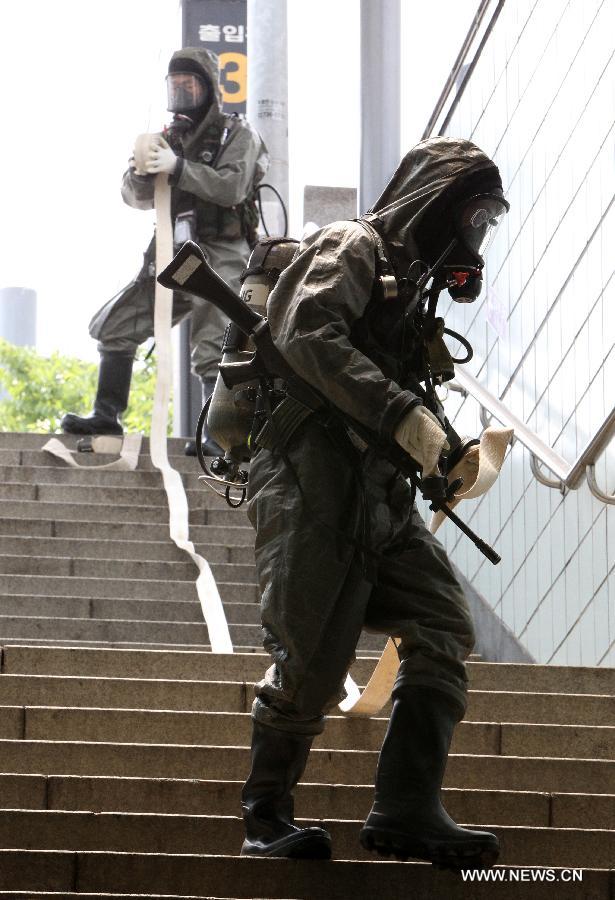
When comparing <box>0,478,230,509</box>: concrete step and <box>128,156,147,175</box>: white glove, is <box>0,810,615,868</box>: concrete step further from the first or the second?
<box>128,156,147,175</box>: white glove

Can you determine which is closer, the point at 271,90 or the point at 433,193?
the point at 433,193

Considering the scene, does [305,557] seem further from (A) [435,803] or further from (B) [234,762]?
(B) [234,762]

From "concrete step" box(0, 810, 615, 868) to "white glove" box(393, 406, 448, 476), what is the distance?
100 cm

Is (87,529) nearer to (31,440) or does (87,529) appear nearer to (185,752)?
(31,440)

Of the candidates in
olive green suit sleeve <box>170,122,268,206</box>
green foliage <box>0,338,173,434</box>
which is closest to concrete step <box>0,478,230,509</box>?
olive green suit sleeve <box>170,122,268,206</box>

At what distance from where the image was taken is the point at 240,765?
462 cm

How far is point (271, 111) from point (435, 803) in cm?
801

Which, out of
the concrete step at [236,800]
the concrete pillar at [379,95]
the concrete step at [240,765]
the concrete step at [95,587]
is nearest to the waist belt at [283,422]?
the concrete step at [236,800]

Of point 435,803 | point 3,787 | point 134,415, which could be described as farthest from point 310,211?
point 134,415

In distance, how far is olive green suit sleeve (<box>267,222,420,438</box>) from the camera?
3.49 metres

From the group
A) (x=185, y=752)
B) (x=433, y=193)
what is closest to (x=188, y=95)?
(x=185, y=752)

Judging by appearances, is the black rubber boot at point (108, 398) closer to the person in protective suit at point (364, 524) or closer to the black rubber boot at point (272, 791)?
the person in protective suit at point (364, 524)

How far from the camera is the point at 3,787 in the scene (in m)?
4.25

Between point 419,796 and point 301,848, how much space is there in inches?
11.7
